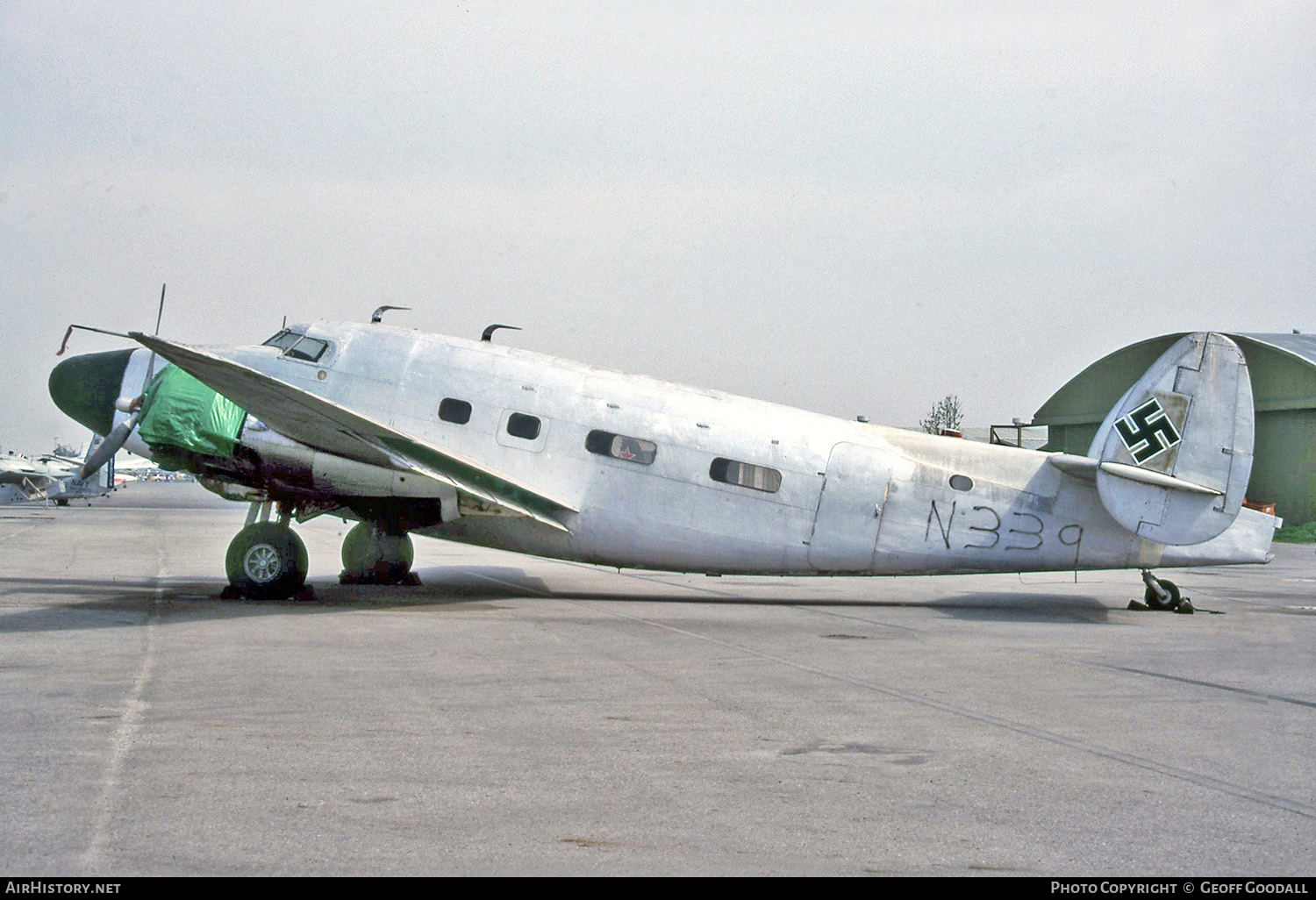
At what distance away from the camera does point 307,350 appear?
59.4 ft

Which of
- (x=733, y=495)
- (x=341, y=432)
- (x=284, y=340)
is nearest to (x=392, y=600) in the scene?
(x=341, y=432)

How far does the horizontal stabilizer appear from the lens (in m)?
16.8

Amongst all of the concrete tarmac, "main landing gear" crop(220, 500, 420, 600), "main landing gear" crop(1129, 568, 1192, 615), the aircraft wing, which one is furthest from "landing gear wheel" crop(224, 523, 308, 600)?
"main landing gear" crop(1129, 568, 1192, 615)

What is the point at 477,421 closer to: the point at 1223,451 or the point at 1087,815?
the point at 1223,451

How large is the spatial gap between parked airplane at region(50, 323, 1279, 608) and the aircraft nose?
0.10 ft

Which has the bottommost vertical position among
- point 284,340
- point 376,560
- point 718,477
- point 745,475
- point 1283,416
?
point 376,560

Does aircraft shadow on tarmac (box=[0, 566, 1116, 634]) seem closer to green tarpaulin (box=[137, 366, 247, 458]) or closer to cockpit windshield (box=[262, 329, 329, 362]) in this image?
green tarpaulin (box=[137, 366, 247, 458])

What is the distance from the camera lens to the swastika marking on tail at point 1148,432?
17.0 metres

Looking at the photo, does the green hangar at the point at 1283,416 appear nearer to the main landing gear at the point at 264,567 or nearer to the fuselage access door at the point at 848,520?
the fuselage access door at the point at 848,520

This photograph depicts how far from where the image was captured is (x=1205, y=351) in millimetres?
17188

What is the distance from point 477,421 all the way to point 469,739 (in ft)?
33.9

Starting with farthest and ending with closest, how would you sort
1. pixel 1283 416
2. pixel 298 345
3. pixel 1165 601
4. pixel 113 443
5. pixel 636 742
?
pixel 1283 416, pixel 298 345, pixel 1165 601, pixel 113 443, pixel 636 742

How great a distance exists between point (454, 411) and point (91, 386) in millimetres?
5738

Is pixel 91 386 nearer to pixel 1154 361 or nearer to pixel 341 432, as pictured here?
pixel 341 432
